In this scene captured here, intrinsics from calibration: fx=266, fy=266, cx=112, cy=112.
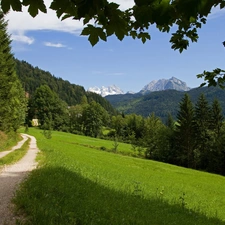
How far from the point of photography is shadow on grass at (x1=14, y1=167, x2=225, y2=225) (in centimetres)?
618

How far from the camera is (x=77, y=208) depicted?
284 inches

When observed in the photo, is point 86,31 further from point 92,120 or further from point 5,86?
point 92,120

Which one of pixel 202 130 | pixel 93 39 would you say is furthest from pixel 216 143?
pixel 93 39

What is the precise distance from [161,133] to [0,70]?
169 feet

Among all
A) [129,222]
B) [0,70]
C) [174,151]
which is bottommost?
[174,151]

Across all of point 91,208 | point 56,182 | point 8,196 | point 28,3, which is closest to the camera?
point 28,3

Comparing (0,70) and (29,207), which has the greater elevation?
(0,70)

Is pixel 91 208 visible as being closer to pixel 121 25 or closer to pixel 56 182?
pixel 56 182

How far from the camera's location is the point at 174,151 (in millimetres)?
70312

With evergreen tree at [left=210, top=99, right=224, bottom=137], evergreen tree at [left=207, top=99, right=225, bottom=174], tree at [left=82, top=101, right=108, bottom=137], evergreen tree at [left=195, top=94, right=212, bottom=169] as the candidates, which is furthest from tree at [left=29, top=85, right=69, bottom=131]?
evergreen tree at [left=207, top=99, right=225, bottom=174]

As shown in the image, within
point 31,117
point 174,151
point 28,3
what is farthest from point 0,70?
point 31,117

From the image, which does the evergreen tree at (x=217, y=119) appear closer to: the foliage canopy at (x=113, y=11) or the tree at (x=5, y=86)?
the tree at (x=5, y=86)

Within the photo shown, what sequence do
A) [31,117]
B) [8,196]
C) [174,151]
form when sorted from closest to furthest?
1. [8,196]
2. [174,151]
3. [31,117]

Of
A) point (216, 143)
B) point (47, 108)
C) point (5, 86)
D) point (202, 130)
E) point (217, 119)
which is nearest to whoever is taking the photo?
point (5, 86)
